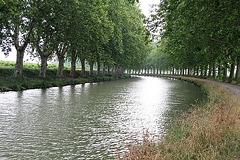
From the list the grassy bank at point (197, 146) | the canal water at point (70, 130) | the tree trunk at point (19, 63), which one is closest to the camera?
the grassy bank at point (197, 146)

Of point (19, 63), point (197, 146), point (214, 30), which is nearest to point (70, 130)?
point (197, 146)

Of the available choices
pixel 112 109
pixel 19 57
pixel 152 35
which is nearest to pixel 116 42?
pixel 19 57

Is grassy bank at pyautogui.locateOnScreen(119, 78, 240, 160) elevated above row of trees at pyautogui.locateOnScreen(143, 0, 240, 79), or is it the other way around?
row of trees at pyautogui.locateOnScreen(143, 0, 240, 79)

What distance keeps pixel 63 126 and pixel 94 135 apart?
164cm

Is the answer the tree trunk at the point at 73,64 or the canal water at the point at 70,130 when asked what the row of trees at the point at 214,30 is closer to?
the canal water at the point at 70,130

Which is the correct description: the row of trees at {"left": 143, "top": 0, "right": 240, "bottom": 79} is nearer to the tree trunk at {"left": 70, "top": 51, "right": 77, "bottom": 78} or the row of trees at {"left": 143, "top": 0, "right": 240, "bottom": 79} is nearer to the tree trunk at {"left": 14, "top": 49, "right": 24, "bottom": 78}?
the tree trunk at {"left": 14, "top": 49, "right": 24, "bottom": 78}

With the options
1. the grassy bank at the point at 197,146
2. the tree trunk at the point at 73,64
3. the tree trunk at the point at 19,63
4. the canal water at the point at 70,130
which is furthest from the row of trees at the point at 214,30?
the tree trunk at the point at 73,64

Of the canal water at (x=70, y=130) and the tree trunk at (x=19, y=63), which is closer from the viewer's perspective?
the canal water at (x=70, y=130)

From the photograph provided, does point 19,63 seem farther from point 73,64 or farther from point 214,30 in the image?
point 214,30

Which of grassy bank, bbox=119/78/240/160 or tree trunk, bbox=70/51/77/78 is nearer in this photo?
grassy bank, bbox=119/78/240/160

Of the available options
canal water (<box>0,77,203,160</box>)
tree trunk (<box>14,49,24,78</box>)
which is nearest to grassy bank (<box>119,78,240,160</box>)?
canal water (<box>0,77,203,160</box>)

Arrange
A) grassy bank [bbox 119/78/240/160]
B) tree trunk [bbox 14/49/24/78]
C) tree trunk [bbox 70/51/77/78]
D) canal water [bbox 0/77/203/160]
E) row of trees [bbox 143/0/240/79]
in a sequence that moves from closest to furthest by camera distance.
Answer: grassy bank [bbox 119/78/240/160] < canal water [bbox 0/77/203/160] < row of trees [bbox 143/0/240/79] < tree trunk [bbox 14/49/24/78] < tree trunk [bbox 70/51/77/78]

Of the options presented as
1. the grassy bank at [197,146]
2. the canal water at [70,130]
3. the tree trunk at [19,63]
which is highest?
the tree trunk at [19,63]

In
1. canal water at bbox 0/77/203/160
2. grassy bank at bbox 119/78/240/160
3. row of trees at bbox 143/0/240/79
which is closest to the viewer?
grassy bank at bbox 119/78/240/160
